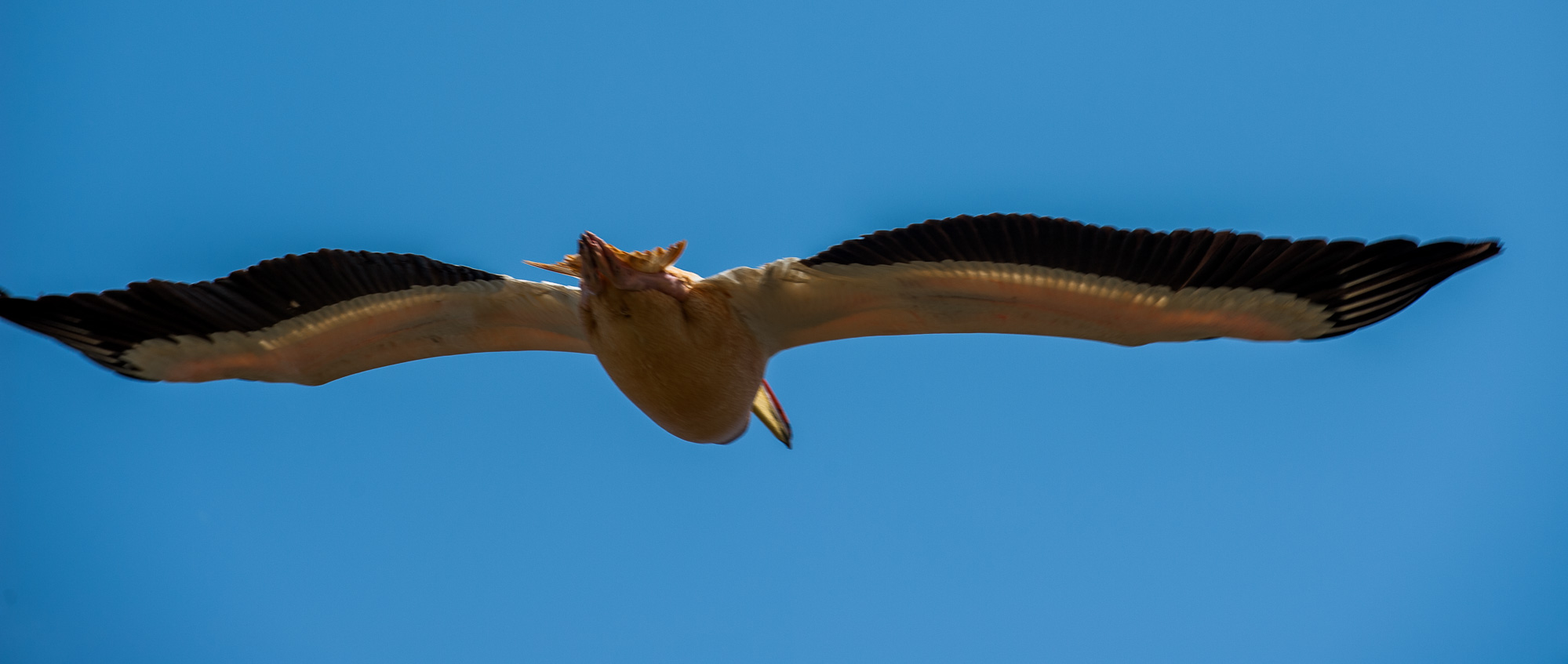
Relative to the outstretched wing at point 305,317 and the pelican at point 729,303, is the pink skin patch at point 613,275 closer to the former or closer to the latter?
the pelican at point 729,303

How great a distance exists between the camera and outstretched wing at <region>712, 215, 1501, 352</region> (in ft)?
16.2

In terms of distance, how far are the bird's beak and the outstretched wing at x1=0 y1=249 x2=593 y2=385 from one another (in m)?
1.55

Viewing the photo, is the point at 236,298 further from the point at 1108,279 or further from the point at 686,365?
the point at 1108,279

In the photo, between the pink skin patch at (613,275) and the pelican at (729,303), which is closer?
the pelican at (729,303)

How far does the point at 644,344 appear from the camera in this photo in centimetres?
584

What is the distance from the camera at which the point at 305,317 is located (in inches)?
238

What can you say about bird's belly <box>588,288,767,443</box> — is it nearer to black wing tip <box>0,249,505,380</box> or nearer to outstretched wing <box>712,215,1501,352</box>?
outstretched wing <box>712,215,1501,352</box>

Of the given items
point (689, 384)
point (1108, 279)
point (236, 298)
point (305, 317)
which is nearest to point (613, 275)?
point (689, 384)

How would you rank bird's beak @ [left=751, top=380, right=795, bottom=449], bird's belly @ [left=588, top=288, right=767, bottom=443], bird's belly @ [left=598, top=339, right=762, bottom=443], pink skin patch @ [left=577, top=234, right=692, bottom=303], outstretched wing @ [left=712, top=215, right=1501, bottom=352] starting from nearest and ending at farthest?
outstretched wing @ [left=712, top=215, right=1501, bottom=352], pink skin patch @ [left=577, top=234, right=692, bottom=303], bird's belly @ [left=588, top=288, right=767, bottom=443], bird's belly @ [left=598, top=339, right=762, bottom=443], bird's beak @ [left=751, top=380, right=795, bottom=449]

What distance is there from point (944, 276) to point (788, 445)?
277 centimetres

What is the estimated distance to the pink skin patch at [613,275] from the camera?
5453 mm

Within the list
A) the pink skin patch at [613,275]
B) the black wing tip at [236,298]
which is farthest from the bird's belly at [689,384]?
the black wing tip at [236,298]

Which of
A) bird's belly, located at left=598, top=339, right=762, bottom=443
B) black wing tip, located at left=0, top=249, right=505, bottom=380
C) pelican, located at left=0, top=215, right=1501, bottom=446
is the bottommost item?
bird's belly, located at left=598, top=339, right=762, bottom=443

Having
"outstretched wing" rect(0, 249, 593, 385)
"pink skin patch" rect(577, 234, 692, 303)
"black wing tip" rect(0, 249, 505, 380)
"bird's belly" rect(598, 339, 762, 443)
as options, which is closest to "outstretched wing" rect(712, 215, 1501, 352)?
"pink skin patch" rect(577, 234, 692, 303)
